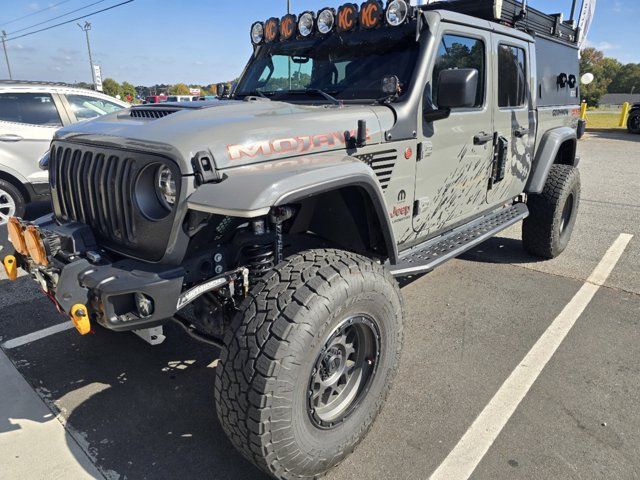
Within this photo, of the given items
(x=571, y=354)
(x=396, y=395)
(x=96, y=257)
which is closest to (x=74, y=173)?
(x=96, y=257)

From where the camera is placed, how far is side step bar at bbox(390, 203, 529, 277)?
316cm

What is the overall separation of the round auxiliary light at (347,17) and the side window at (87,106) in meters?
4.26

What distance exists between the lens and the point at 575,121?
5.66 m

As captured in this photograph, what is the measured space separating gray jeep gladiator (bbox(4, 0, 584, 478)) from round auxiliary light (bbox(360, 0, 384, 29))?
0.02 meters

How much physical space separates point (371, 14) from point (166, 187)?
1936 mm

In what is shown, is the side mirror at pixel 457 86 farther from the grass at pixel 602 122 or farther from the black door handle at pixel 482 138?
the grass at pixel 602 122

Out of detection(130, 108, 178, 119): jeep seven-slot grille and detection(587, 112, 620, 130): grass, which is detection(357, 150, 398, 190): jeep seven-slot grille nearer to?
detection(130, 108, 178, 119): jeep seven-slot grille

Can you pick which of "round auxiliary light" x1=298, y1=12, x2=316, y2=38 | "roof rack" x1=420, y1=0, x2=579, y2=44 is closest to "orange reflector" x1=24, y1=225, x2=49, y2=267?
"round auxiliary light" x1=298, y1=12, x2=316, y2=38

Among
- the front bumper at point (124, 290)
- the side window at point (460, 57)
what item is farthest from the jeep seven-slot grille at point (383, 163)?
the front bumper at point (124, 290)

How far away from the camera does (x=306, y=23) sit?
11.8ft

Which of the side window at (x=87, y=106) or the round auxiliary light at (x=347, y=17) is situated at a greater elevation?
the round auxiliary light at (x=347, y=17)

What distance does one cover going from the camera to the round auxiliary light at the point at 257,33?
13.1 ft

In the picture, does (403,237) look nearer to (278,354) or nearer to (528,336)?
(528,336)

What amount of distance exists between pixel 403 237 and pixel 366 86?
102 cm
